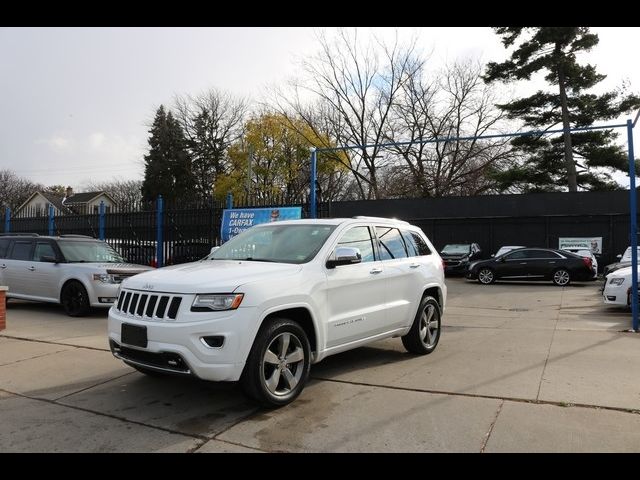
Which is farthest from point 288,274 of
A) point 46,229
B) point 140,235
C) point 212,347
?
point 46,229

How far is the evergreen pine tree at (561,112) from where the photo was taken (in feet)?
97.7

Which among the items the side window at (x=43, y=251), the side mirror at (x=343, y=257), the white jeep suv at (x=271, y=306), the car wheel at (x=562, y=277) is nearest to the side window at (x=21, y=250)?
the side window at (x=43, y=251)

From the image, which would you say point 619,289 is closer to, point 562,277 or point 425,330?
point 425,330

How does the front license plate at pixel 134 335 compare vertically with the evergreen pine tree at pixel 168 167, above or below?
below

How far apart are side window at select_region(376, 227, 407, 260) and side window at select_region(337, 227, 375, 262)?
22 centimetres

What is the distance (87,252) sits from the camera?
1095 cm

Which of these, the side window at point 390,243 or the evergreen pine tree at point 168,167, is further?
the evergreen pine tree at point 168,167

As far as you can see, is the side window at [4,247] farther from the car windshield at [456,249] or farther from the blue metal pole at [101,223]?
the car windshield at [456,249]

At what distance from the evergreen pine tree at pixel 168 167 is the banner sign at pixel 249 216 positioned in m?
42.4

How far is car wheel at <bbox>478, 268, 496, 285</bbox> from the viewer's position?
19562mm

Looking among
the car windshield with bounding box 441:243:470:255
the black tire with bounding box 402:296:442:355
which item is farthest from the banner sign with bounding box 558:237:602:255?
the black tire with bounding box 402:296:442:355

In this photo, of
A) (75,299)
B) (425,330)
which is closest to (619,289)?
(425,330)

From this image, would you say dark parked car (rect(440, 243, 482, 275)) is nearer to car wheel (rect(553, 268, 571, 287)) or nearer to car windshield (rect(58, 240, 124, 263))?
car wheel (rect(553, 268, 571, 287))

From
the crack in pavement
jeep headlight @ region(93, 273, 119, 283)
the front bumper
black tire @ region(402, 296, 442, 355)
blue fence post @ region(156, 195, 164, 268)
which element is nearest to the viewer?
the crack in pavement
